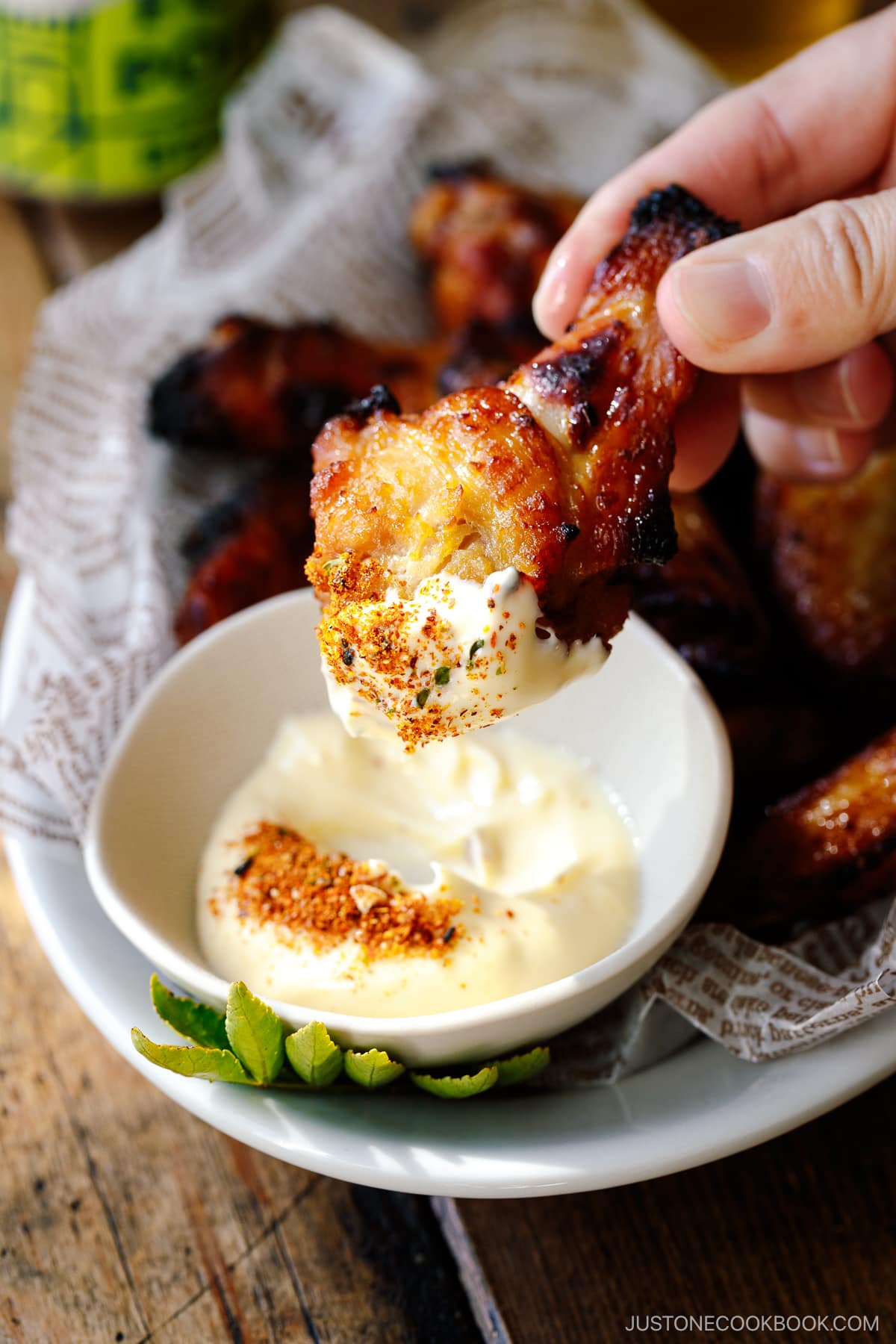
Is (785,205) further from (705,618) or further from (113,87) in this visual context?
(113,87)

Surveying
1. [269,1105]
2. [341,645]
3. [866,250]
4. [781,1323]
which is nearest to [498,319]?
[866,250]

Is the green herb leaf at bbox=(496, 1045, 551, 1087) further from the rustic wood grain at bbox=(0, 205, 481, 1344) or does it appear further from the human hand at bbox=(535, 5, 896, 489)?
the human hand at bbox=(535, 5, 896, 489)

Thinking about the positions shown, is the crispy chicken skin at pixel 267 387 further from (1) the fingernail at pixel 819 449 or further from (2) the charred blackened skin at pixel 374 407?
(2) the charred blackened skin at pixel 374 407

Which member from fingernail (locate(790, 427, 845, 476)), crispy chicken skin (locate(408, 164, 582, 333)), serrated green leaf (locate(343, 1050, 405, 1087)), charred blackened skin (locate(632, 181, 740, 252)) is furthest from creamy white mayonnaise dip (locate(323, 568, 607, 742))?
crispy chicken skin (locate(408, 164, 582, 333))

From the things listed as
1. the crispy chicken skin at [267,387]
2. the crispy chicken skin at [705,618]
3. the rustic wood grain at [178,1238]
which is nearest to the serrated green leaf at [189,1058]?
the rustic wood grain at [178,1238]

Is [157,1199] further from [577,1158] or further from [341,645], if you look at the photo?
[341,645]
